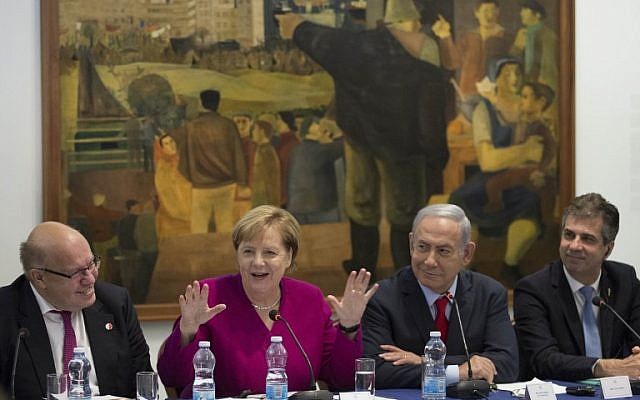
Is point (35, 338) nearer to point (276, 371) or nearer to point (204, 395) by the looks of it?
point (204, 395)

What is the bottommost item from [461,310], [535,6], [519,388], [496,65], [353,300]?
[519,388]

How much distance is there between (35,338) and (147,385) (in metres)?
0.67

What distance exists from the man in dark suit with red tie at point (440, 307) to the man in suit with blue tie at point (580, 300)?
21cm

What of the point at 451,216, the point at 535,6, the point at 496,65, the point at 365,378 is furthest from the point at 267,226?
the point at 535,6

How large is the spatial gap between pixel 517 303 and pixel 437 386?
1082 mm

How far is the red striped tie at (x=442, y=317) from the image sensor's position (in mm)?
4271

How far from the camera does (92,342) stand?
13.1ft

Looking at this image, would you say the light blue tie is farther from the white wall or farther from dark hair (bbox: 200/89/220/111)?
dark hair (bbox: 200/89/220/111)

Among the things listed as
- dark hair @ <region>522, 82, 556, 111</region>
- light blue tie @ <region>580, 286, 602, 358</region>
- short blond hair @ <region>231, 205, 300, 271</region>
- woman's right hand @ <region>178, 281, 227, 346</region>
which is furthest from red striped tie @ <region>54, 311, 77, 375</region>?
dark hair @ <region>522, 82, 556, 111</region>

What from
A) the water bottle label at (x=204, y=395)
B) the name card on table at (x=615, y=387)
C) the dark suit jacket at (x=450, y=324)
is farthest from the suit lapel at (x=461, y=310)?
the water bottle label at (x=204, y=395)

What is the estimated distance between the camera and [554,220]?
5.66m

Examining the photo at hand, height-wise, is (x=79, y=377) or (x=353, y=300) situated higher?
(x=353, y=300)

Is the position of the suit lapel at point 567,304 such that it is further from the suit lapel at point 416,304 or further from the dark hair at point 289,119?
the dark hair at point 289,119

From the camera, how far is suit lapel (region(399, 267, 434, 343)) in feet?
13.9
